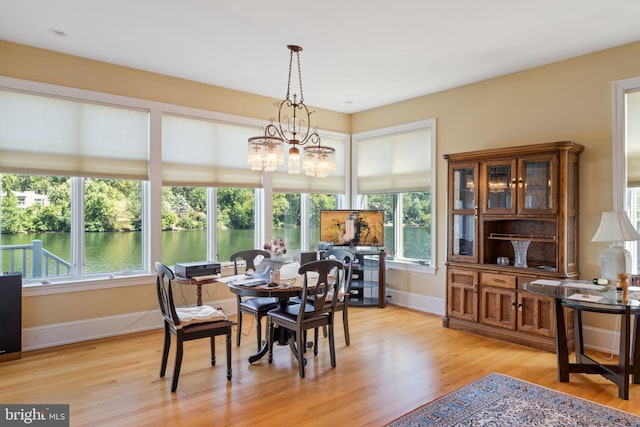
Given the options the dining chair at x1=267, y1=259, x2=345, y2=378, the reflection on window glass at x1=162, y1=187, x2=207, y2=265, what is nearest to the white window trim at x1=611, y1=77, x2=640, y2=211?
the dining chair at x1=267, y1=259, x2=345, y2=378

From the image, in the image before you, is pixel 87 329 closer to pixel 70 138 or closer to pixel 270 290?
pixel 70 138

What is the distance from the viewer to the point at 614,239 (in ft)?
12.0

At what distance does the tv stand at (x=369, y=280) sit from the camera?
20.2 ft

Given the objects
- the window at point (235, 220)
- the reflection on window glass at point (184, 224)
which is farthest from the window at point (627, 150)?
the reflection on window glass at point (184, 224)

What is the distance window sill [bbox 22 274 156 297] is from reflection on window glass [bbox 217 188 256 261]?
1.06m

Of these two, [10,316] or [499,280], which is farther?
[499,280]

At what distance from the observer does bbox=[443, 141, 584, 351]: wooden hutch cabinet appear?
4.26 metres

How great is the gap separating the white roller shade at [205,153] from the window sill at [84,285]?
122cm

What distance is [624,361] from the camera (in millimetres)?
3211

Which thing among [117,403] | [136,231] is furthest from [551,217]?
[136,231]

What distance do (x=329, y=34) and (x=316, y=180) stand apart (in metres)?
3.02

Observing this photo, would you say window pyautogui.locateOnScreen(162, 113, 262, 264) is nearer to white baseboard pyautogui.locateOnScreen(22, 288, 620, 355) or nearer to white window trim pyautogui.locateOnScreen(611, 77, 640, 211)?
white baseboard pyautogui.locateOnScreen(22, 288, 620, 355)

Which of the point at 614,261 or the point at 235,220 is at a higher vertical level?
the point at 235,220

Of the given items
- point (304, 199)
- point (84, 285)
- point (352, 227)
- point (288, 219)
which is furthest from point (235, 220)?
point (84, 285)
